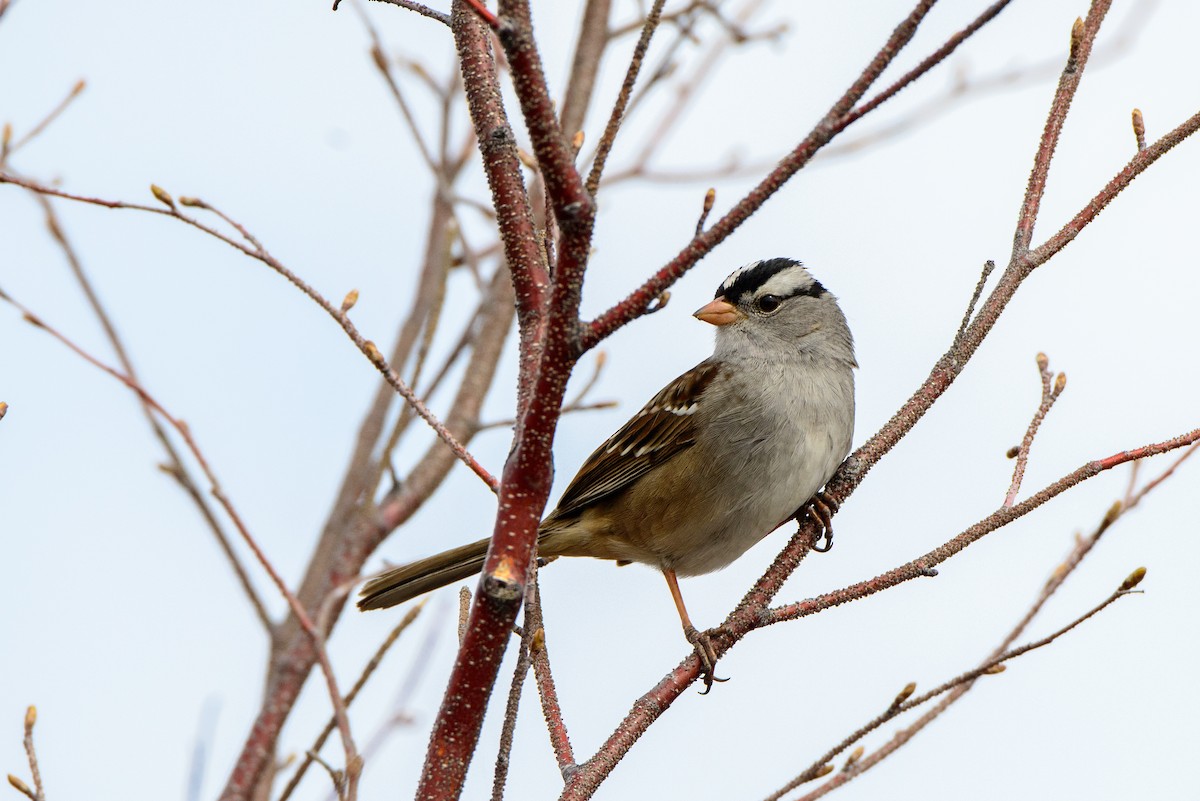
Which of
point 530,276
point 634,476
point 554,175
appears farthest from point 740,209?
point 634,476

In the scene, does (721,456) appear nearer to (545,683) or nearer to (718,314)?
(718,314)

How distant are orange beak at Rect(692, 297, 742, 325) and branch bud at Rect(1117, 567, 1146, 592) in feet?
7.21

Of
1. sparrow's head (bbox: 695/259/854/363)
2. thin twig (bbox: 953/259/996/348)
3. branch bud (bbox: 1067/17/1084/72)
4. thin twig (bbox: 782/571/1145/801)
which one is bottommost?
thin twig (bbox: 782/571/1145/801)

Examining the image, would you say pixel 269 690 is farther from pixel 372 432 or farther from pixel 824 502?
pixel 824 502

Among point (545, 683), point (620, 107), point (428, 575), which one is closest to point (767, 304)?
point (428, 575)

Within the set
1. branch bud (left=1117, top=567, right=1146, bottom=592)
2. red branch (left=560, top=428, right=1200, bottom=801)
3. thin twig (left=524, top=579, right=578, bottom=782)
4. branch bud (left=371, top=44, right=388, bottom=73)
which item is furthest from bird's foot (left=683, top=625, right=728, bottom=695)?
branch bud (left=371, top=44, right=388, bottom=73)

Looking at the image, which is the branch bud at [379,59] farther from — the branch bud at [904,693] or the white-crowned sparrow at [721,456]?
the branch bud at [904,693]

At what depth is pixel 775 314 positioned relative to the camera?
14.1 ft

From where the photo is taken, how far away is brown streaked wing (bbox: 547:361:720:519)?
13.3 feet

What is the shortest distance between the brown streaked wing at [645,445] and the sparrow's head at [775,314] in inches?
6.0

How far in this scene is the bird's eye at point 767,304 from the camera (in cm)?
432

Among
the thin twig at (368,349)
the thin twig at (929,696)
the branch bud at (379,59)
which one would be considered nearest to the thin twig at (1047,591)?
the thin twig at (929,696)

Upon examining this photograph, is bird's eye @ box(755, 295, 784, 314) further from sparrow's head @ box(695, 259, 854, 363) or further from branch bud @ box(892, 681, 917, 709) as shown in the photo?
branch bud @ box(892, 681, 917, 709)

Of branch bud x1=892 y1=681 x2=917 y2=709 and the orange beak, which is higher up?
the orange beak
